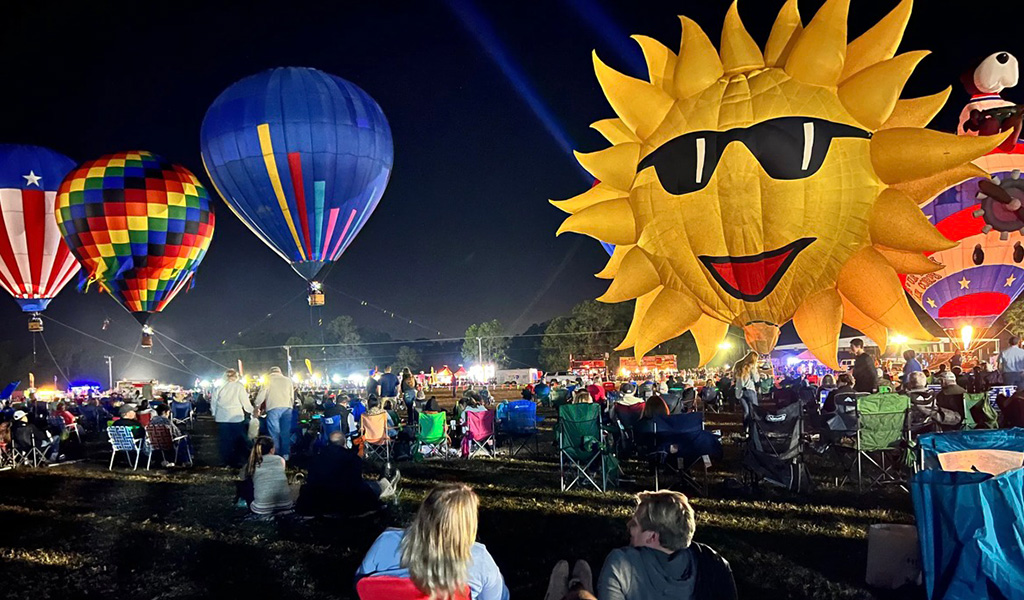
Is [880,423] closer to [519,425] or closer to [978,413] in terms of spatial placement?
[978,413]

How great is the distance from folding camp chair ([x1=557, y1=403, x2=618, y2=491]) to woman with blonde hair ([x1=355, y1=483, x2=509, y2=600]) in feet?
15.8

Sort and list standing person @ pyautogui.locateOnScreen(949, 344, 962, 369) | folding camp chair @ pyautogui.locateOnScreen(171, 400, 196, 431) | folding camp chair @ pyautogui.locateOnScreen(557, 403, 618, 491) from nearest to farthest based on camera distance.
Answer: folding camp chair @ pyautogui.locateOnScreen(557, 403, 618, 491) → standing person @ pyautogui.locateOnScreen(949, 344, 962, 369) → folding camp chair @ pyautogui.locateOnScreen(171, 400, 196, 431)

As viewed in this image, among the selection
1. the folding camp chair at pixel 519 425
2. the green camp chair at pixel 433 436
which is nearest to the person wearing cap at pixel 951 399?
the folding camp chair at pixel 519 425

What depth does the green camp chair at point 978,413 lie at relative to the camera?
24.7 ft

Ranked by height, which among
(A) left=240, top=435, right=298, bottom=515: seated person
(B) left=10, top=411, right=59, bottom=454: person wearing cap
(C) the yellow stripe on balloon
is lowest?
(B) left=10, top=411, right=59, bottom=454: person wearing cap

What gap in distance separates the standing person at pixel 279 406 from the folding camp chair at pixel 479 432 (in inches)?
99.3

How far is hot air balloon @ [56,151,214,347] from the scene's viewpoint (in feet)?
63.6

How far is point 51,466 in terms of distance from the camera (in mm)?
11133

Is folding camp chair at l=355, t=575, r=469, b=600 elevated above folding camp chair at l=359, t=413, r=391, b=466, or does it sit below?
above

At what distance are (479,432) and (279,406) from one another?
112 inches

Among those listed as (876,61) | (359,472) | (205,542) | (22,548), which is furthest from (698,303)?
(22,548)

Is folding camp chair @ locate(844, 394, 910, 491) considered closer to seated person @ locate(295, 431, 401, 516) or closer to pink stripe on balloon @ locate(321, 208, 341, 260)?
seated person @ locate(295, 431, 401, 516)

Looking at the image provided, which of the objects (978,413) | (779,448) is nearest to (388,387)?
(779,448)

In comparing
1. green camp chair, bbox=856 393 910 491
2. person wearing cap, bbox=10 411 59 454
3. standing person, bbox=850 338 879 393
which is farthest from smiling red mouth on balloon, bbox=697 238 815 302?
person wearing cap, bbox=10 411 59 454
